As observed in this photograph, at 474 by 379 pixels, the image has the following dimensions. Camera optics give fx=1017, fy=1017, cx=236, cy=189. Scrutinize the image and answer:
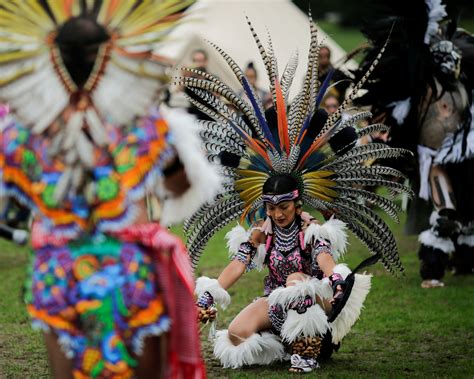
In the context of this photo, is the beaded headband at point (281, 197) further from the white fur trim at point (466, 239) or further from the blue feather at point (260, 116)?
the white fur trim at point (466, 239)

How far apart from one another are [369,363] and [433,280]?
268 centimetres

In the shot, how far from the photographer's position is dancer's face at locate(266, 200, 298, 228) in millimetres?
5863

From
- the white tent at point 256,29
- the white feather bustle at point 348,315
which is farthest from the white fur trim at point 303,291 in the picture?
the white tent at point 256,29

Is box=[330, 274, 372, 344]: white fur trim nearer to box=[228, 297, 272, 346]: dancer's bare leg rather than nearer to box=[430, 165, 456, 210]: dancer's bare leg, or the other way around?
box=[228, 297, 272, 346]: dancer's bare leg

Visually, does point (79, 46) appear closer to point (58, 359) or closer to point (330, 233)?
point (58, 359)

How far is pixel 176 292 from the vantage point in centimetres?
352

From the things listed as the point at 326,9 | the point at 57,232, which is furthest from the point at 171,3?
the point at 326,9

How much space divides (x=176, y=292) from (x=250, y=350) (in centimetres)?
252

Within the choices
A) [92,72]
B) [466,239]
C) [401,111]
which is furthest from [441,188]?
[92,72]

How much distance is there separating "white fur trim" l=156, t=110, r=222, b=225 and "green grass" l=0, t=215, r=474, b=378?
7.57 feet

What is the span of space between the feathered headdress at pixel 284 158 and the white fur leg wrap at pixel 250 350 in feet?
1.84

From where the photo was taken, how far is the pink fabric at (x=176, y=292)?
3.45 metres

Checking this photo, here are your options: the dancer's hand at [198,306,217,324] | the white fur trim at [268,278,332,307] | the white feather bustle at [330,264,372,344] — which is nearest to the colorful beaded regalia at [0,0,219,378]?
the dancer's hand at [198,306,217,324]

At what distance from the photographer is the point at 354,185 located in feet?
20.5
